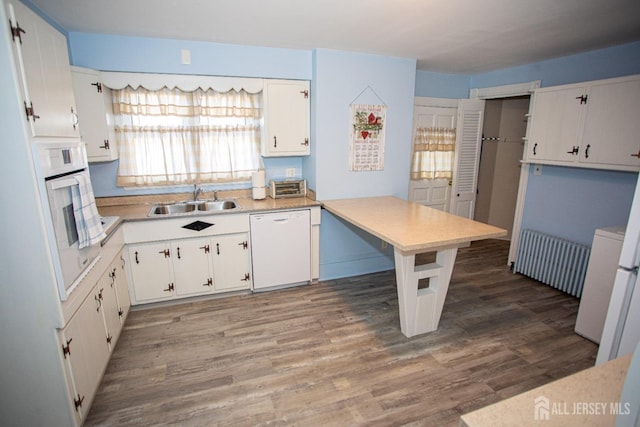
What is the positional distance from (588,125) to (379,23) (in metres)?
2.25

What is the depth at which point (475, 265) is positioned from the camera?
13.8 ft

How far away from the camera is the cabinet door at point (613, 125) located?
2759mm

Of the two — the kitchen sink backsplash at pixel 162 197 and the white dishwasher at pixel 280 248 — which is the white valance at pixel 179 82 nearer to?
the kitchen sink backsplash at pixel 162 197

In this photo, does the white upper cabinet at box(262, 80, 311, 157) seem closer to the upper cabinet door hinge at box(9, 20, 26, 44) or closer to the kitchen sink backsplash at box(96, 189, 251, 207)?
the kitchen sink backsplash at box(96, 189, 251, 207)

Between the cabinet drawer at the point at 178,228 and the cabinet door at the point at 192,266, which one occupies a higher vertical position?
the cabinet drawer at the point at 178,228

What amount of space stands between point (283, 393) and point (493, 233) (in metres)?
1.86

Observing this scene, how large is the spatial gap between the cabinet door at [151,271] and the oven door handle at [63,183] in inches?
51.5

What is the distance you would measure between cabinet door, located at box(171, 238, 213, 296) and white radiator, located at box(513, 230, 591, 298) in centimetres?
363

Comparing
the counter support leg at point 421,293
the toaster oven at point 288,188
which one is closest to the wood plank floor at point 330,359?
the counter support leg at point 421,293

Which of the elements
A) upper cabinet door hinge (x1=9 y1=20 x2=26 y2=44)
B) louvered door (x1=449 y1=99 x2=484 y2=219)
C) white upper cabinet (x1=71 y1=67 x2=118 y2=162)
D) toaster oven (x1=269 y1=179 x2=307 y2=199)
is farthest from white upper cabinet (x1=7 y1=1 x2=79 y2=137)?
louvered door (x1=449 y1=99 x2=484 y2=219)

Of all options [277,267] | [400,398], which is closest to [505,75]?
[277,267]

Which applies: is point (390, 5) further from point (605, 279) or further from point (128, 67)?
point (605, 279)

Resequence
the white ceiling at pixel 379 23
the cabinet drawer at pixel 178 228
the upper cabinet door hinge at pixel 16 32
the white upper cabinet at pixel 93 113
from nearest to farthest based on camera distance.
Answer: the upper cabinet door hinge at pixel 16 32 < the white ceiling at pixel 379 23 < the white upper cabinet at pixel 93 113 < the cabinet drawer at pixel 178 228

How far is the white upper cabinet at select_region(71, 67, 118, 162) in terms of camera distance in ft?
9.05
